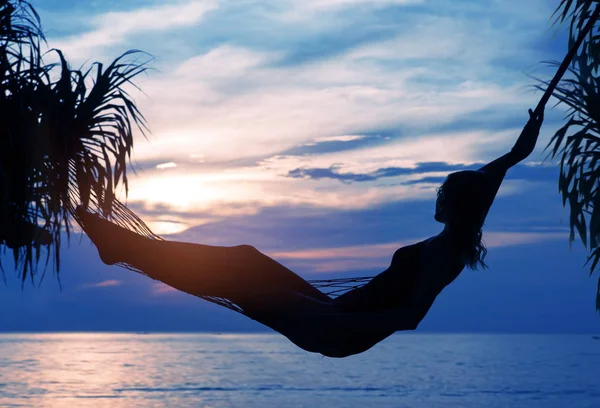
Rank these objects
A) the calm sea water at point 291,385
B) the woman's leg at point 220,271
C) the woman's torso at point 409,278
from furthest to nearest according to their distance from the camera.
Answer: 1. the calm sea water at point 291,385
2. the woman's leg at point 220,271
3. the woman's torso at point 409,278

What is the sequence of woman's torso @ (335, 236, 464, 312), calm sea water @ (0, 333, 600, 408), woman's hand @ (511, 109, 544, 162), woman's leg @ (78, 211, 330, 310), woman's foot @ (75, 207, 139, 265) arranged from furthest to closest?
calm sea water @ (0, 333, 600, 408), woman's hand @ (511, 109, 544, 162), woman's foot @ (75, 207, 139, 265), woman's leg @ (78, 211, 330, 310), woman's torso @ (335, 236, 464, 312)

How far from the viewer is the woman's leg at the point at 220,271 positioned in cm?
351

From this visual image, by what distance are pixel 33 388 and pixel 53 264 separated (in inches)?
914

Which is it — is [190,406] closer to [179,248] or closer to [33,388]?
[33,388]

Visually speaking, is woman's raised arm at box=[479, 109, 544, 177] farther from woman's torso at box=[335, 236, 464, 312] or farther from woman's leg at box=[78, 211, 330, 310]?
woman's leg at box=[78, 211, 330, 310]

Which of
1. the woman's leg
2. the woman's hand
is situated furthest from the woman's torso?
the woman's hand

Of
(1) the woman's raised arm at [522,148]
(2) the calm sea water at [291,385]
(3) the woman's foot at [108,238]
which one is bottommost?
(2) the calm sea water at [291,385]

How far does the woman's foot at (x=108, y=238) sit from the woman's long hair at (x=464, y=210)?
149cm

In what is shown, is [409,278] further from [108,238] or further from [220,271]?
[108,238]

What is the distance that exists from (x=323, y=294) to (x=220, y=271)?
0.54 metres

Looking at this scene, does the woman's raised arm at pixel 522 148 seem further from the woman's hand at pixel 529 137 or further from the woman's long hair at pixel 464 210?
the woman's long hair at pixel 464 210

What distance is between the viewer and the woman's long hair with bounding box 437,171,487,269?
11.2 ft

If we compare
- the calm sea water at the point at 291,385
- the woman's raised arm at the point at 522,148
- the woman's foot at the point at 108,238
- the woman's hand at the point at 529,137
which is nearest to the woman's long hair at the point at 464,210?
the woman's raised arm at the point at 522,148

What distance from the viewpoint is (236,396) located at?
82.1ft
